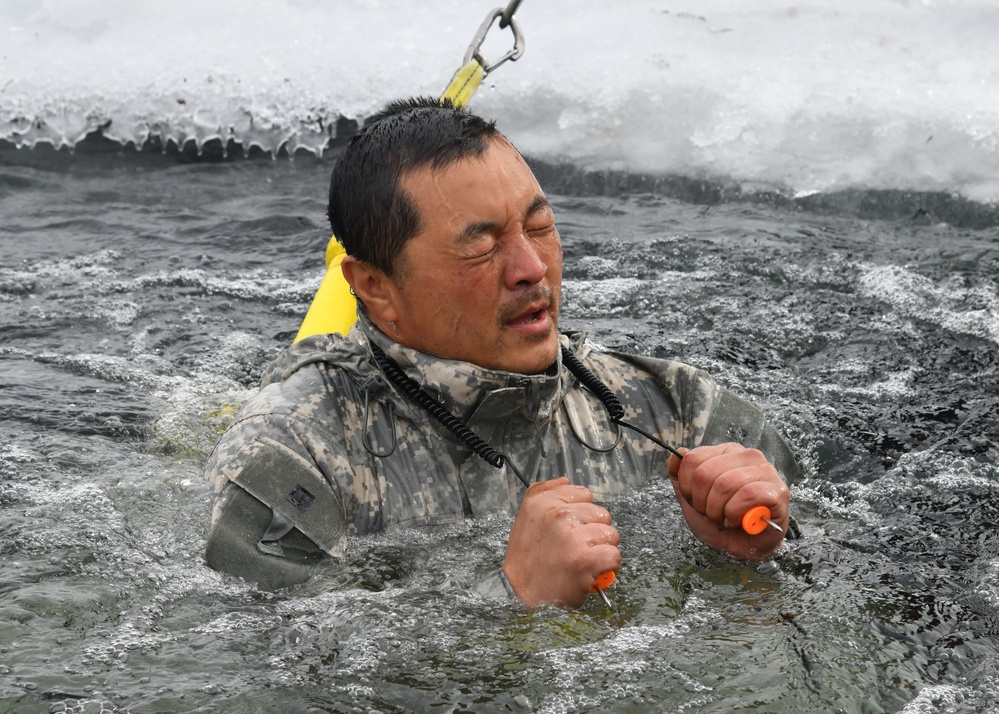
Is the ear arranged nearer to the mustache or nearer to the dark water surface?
the mustache

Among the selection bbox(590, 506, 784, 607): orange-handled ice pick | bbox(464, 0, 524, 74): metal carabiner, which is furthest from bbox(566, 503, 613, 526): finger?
bbox(464, 0, 524, 74): metal carabiner

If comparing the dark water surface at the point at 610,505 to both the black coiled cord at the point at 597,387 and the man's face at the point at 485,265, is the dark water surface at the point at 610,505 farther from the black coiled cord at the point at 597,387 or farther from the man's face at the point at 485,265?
the man's face at the point at 485,265

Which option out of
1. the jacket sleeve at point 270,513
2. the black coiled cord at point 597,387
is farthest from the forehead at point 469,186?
the jacket sleeve at point 270,513

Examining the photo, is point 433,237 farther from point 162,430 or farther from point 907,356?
point 907,356

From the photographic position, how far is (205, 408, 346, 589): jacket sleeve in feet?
8.30

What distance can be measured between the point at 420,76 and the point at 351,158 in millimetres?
5014

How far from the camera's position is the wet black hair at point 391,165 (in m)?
2.64

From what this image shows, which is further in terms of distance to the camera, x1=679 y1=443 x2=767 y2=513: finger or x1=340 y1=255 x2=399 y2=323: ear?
x1=340 y1=255 x2=399 y2=323: ear

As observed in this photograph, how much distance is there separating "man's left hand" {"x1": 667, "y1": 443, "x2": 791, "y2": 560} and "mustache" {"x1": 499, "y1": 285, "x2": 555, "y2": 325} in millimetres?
439

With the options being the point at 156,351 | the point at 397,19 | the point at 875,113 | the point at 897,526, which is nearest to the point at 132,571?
the point at 897,526

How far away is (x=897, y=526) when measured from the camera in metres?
3.08

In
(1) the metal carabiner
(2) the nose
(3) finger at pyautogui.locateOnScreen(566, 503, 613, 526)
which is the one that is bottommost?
(3) finger at pyautogui.locateOnScreen(566, 503, 613, 526)

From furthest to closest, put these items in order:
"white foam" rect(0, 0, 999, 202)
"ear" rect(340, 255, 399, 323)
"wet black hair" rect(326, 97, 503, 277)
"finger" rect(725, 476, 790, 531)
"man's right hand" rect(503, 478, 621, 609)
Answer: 1. "white foam" rect(0, 0, 999, 202)
2. "ear" rect(340, 255, 399, 323)
3. "wet black hair" rect(326, 97, 503, 277)
4. "finger" rect(725, 476, 790, 531)
5. "man's right hand" rect(503, 478, 621, 609)

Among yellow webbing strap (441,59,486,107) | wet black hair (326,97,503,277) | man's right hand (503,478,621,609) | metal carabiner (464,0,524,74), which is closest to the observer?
man's right hand (503,478,621,609)
